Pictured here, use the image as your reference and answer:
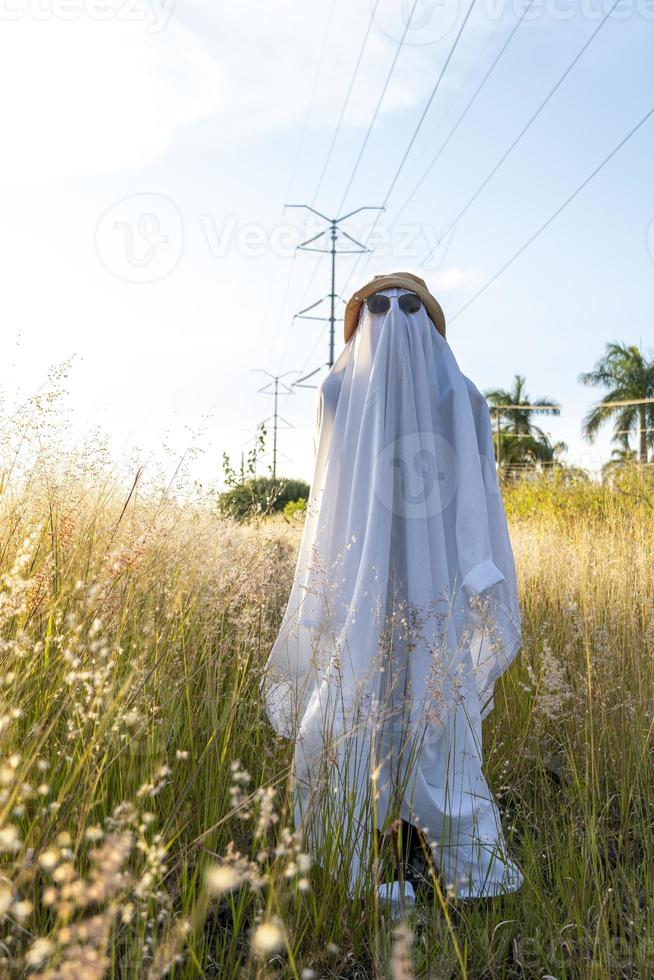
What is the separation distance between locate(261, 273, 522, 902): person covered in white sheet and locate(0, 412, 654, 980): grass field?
17cm

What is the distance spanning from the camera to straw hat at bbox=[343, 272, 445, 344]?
117 inches

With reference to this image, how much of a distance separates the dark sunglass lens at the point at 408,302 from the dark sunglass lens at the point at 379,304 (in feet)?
0.17

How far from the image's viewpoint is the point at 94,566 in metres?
2.74


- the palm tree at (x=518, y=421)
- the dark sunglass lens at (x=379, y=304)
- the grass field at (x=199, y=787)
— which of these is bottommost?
the grass field at (x=199, y=787)

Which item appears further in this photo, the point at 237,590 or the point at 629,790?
the point at 629,790

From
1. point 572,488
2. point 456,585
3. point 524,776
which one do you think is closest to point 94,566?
point 456,585

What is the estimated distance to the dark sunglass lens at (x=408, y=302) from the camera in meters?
2.91

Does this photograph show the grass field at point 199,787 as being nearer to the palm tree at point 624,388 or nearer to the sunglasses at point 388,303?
the sunglasses at point 388,303

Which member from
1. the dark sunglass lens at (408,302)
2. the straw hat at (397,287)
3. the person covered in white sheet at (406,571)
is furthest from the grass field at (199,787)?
the dark sunglass lens at (408,302)

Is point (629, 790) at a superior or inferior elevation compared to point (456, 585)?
inferior

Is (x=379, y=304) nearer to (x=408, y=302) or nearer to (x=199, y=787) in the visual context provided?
(x=408, y=302)

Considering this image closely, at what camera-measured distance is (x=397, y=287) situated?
9.81 feet

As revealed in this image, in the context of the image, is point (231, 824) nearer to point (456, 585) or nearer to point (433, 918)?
point (433, 918)

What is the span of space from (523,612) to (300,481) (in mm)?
31359
